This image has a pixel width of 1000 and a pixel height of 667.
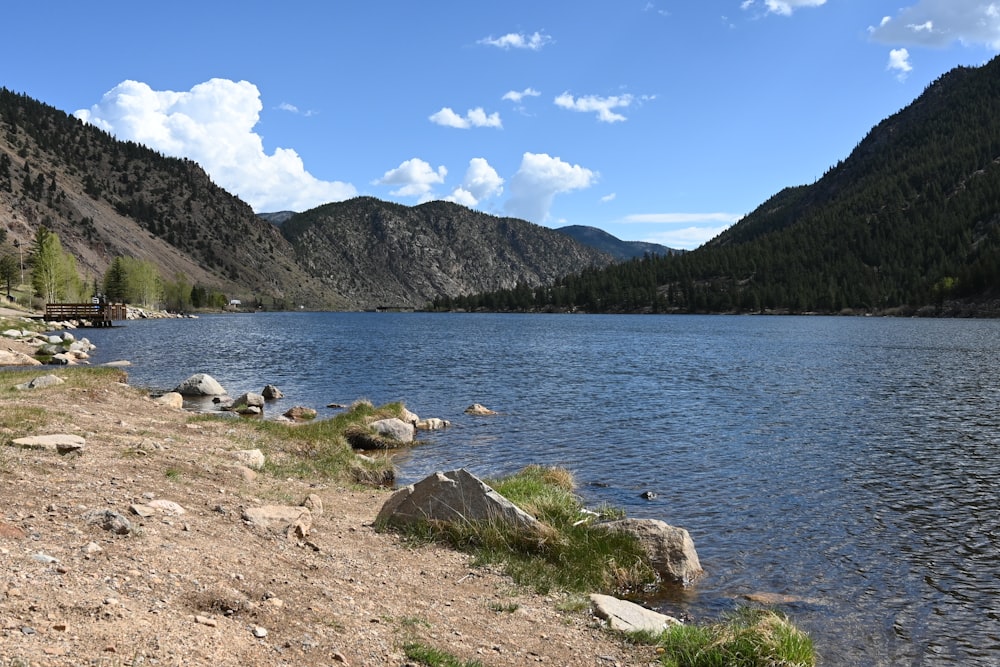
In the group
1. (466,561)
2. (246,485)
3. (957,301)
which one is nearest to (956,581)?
(466,561)

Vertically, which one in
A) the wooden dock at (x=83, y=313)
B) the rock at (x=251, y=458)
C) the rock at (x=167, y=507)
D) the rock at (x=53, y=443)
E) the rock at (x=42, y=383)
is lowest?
the rock at (x=251, y=458)

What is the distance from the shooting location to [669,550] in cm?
1446

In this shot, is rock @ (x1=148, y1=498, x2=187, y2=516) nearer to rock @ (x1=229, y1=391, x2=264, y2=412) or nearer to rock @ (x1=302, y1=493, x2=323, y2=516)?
rock @ (x1=302, y1=493, x2=323, y2=516)

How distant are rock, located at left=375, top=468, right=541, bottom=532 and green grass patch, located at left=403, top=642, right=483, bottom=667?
18.5 feet

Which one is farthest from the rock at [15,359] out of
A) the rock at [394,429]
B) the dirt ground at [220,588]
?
the dirt ground at [220,588]

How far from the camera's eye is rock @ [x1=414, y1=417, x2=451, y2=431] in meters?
32.3

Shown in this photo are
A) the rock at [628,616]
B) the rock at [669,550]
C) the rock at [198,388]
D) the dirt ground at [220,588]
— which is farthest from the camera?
the rock at [198,388]

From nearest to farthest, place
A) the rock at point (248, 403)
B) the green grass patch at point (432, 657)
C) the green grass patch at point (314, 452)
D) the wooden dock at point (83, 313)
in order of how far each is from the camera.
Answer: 1. the green grass patch at point (432, 657)
2. the green grass patch at point (314, 452)
3. the rock at point (248, 403)
4. the wooden dock at point (83, 313)

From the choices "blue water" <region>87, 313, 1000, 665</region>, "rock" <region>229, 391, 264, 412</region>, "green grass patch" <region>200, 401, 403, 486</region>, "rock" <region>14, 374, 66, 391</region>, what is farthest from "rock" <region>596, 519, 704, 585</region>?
"rock" <region>14, 374, 66, 391</region>

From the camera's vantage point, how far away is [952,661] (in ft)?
36.2

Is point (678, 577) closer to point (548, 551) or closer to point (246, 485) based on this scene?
point (548, 551)

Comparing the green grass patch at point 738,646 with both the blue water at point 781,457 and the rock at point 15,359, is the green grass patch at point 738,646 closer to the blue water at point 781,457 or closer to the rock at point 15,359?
the blue water at point 781,457

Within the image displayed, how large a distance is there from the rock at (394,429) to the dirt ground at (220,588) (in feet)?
38.0

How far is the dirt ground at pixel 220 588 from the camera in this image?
24.0 ft
